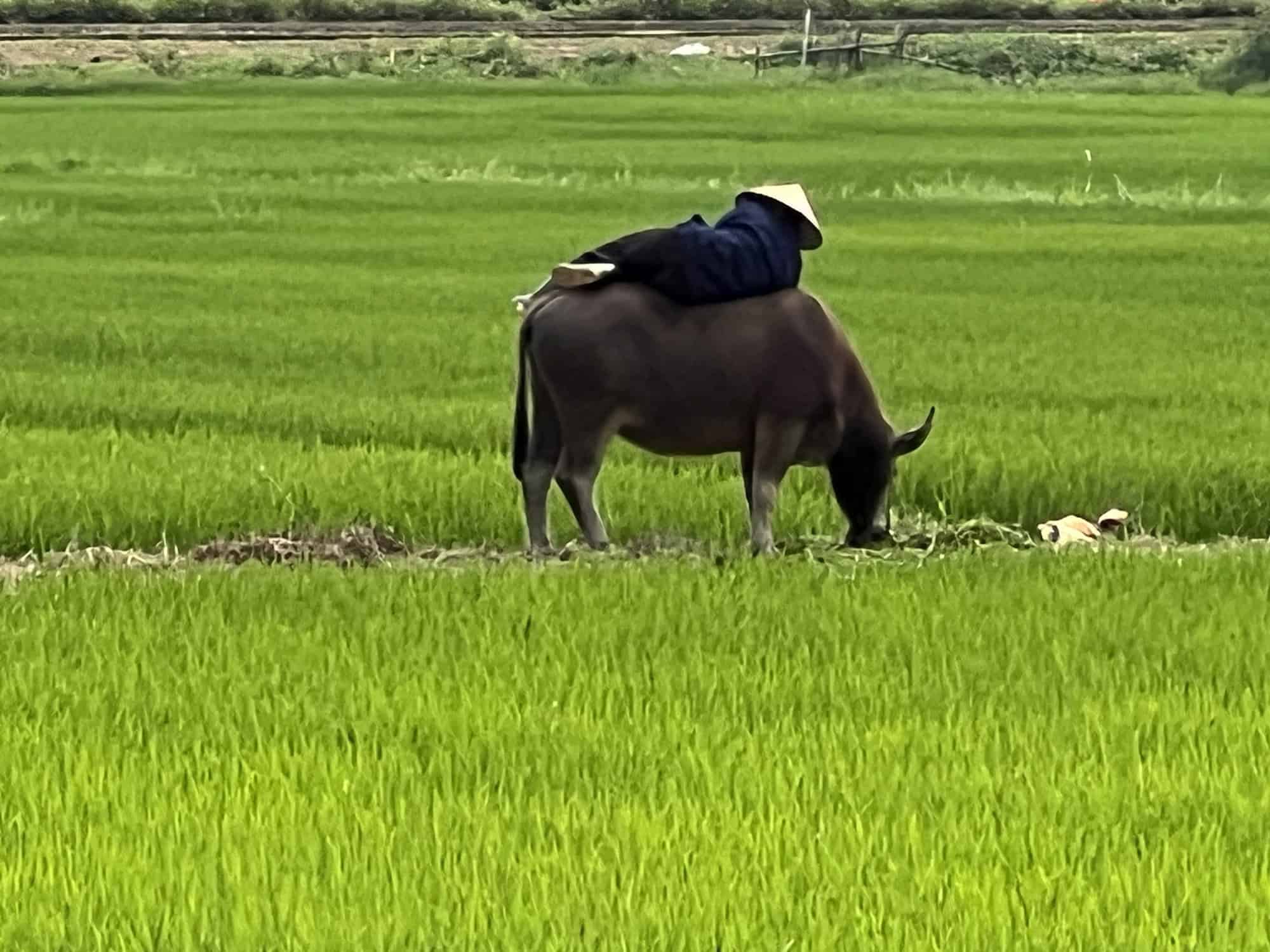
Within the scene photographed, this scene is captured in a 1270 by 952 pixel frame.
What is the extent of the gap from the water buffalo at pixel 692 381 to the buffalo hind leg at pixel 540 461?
0.01 m

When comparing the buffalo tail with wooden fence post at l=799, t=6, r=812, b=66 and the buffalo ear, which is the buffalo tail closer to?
the buffalo ear

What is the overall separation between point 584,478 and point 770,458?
18.9 inches

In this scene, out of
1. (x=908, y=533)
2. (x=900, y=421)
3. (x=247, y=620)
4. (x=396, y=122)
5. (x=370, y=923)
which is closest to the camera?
(x=370, y=923)

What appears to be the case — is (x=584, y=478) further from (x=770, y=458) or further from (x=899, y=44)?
(x=899, y=44)

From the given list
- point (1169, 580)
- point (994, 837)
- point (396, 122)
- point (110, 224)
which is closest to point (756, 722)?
point (994, 837)

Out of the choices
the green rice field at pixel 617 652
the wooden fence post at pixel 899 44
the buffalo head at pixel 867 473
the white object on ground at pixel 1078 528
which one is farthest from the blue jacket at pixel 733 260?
the wooden fence post at pixel 899 44

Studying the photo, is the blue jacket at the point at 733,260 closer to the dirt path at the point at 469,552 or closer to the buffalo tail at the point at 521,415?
the buffalo tail at the point at 521,415

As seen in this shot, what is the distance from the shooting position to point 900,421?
31.0 feet

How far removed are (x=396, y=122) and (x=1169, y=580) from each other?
25.6 meters

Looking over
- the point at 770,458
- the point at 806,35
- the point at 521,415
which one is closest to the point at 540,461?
the point at 521,415

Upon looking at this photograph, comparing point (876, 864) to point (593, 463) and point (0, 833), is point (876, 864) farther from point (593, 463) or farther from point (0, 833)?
point (593, 463)

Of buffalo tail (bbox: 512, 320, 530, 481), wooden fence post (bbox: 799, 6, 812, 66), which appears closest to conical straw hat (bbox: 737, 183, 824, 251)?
buffalo tail (bbox: 512, 320, 530, 481)

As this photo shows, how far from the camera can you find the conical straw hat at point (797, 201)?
666cm

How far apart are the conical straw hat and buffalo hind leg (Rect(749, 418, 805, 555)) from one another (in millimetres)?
478
